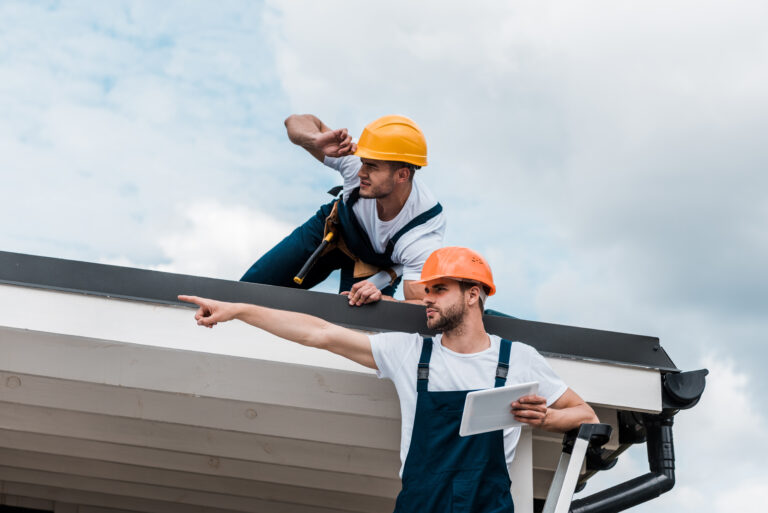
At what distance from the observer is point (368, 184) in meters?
3.85

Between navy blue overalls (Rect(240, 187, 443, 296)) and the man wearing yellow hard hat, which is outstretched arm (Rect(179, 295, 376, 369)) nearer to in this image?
the man wearing yellow hard hat

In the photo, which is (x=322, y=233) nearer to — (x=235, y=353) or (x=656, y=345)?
(x=235, y=353)

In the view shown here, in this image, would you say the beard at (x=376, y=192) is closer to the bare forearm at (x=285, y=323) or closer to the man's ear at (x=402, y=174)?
the man's ear at (x=402, y=174)

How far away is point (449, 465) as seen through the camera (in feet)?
9.00

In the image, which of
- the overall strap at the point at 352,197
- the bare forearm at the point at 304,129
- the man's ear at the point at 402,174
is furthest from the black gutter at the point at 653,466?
the bare forearm at the point at 304,129

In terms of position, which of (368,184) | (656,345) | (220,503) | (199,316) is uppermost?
(368,184)

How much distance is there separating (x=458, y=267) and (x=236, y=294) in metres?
0.85

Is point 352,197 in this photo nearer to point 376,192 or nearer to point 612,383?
point 376,192

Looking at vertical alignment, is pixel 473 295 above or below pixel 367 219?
below

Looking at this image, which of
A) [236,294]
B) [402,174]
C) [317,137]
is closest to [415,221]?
[402,174]

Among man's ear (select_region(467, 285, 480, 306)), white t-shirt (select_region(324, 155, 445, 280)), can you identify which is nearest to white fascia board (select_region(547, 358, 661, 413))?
man's ear (select_region(467, 285, 480, 306))

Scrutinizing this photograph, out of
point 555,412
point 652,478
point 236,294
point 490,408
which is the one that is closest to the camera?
point 490,408

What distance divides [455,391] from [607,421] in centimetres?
105

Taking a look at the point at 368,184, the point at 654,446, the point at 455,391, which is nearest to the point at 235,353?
the point at 455,391
